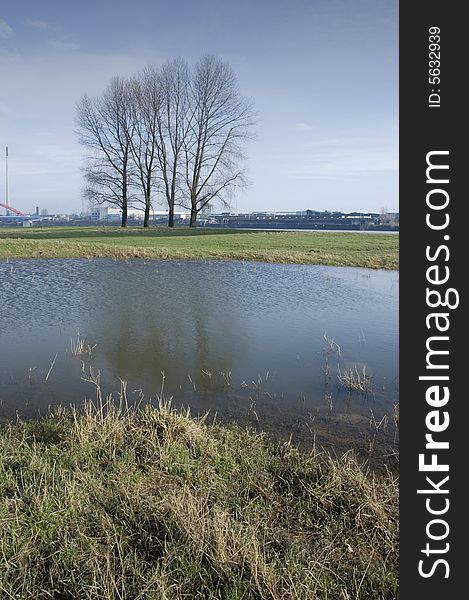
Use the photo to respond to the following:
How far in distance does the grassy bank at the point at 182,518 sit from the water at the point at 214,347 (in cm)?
100

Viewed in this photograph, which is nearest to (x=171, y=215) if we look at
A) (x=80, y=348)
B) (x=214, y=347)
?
(x=214, y=347)

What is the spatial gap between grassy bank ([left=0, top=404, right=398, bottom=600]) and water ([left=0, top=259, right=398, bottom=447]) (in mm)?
998

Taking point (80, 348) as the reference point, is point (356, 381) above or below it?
below

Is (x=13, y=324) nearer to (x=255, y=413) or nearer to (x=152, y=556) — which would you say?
(x=255, y=413)

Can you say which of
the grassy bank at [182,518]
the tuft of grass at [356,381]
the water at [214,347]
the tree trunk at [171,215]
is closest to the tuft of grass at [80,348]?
the water at [214,347]

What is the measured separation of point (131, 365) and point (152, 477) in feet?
11.2

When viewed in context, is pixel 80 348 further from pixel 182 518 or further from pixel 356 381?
pixel 182 518

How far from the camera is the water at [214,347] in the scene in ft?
17.3

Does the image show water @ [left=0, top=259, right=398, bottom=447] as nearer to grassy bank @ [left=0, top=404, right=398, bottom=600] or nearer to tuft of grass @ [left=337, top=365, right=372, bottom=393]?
tuft of grass @ [left=337, top=365, right=372, bottom=393]

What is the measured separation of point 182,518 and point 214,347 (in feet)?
16.5

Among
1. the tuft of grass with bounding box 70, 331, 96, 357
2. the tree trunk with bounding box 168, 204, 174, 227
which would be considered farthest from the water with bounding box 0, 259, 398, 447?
the tree trunk with bounding box 168, 204, 174, 227

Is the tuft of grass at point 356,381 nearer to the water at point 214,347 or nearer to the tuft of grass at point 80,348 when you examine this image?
the water at point 214,347

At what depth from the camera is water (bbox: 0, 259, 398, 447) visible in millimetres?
5285

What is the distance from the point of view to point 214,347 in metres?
7.84
